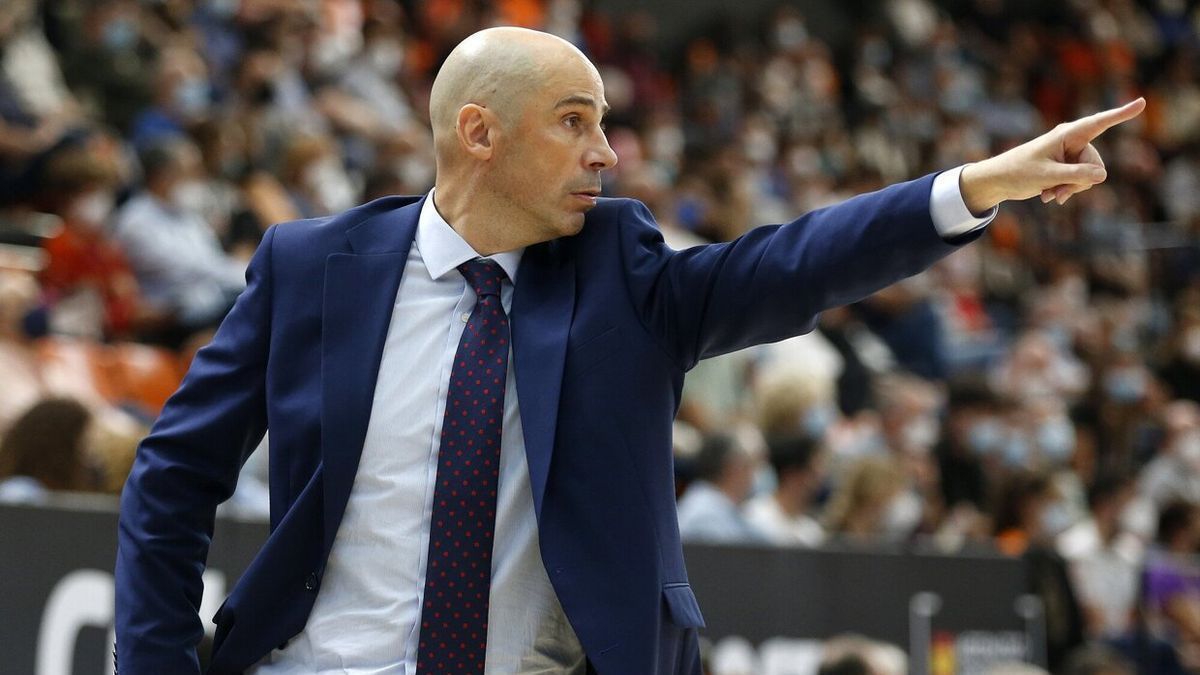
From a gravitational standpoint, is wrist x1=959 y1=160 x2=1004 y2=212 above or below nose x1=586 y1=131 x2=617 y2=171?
below

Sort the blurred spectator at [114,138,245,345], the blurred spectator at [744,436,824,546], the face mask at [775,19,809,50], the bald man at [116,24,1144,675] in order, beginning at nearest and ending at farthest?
the bald man at [116,24,1144,675], the blurred spectator at [744,436,824,546], the blurred spectator at [114,138,245,345], the face mask at [775,19,809,50]

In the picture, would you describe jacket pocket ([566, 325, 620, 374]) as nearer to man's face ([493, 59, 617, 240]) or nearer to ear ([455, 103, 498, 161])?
man's face ([493, 59, 617, 240])

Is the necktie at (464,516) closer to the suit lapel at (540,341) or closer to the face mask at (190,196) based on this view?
the suit lapel at (540,341)

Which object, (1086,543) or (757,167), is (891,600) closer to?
(1086,543)

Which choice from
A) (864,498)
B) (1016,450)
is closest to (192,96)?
(864,498)

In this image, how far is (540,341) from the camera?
2.85 m

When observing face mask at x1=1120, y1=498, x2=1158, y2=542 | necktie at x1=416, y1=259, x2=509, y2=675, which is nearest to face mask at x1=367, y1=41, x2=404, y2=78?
face mask at x1=1120, y1=498, x2=1158, y2=542

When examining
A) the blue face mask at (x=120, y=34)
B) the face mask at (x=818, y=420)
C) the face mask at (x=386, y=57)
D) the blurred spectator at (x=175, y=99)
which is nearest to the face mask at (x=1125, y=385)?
the face mask at (x=818, y=420)

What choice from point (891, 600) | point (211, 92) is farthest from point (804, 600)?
point (211, 92)

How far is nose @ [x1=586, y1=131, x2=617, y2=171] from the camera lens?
113 inches

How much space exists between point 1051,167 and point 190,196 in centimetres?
664

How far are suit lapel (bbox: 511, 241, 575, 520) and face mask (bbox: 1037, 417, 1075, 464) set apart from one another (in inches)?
364

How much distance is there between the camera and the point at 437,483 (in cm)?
278

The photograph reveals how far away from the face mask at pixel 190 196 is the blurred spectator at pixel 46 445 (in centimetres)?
311
